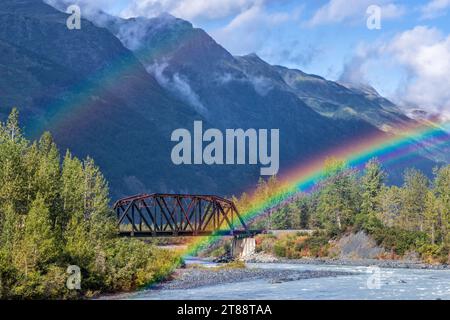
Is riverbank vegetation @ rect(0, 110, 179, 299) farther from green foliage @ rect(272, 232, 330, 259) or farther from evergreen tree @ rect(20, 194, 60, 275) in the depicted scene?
green foliage @ rect(272, 232, 330, 259)

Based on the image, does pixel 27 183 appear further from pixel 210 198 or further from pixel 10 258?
pixel 210 198

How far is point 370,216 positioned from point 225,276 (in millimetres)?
51811

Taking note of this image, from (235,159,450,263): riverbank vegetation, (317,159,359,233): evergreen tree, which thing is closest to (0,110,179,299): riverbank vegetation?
(235,159,450,263): riverbank vegetation

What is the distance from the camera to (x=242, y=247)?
445ft

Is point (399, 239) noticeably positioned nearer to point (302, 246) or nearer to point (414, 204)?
point (302, 246)

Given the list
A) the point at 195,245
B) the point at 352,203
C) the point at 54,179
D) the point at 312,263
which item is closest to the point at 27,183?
the point at 54,179

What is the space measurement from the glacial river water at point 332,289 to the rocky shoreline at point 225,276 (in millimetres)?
2328

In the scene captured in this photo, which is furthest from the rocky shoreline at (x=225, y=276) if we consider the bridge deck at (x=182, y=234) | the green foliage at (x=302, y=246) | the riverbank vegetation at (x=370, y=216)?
the green foliage at (x=302, y=246)

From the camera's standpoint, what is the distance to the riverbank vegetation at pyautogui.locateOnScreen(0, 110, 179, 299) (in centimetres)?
4916

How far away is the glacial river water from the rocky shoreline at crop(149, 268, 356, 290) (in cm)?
233

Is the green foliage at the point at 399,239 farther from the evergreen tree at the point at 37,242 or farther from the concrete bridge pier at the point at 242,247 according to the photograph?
the evergreen tree at the point at 37,242

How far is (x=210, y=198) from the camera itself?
123 m

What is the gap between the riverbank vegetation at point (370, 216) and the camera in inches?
4469
